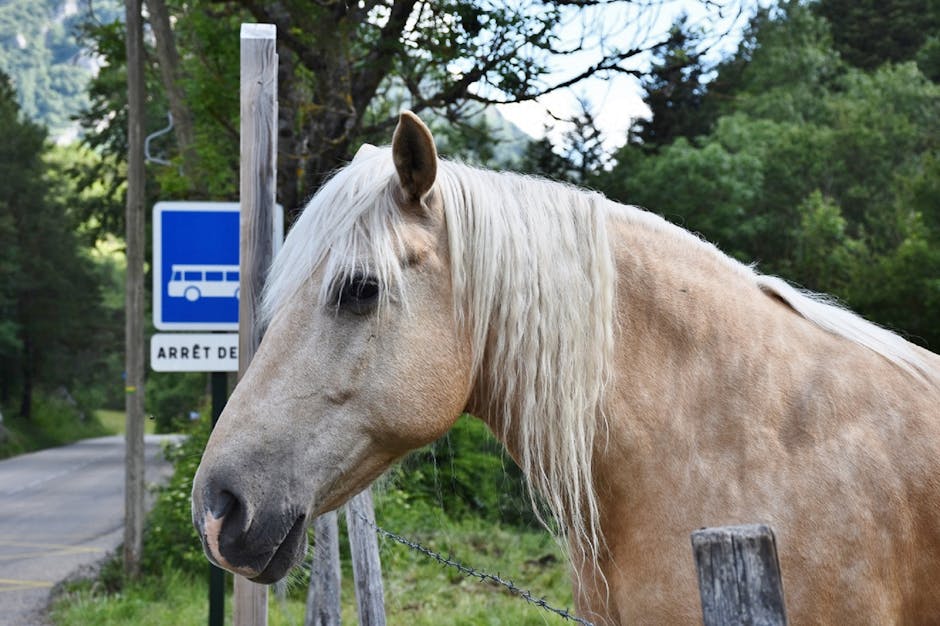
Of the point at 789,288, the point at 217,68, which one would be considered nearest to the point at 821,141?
the point at 217,68

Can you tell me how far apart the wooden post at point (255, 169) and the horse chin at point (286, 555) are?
43.5 inches

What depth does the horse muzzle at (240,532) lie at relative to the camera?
2115 mm

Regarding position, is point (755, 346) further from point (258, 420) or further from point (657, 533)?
point (258, 420)

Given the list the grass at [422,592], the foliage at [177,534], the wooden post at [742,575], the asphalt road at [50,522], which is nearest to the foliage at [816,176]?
the grass at [422,592]

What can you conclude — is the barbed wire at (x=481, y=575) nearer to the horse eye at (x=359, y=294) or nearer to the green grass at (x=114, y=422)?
the horse eye at (x=359, y=294)

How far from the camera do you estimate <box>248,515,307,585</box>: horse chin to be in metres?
2.19

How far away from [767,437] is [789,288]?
57 centimetres

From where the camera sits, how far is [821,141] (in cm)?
2686

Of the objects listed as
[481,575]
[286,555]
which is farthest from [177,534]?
[286,555]

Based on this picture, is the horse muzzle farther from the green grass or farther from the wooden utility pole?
the green grass

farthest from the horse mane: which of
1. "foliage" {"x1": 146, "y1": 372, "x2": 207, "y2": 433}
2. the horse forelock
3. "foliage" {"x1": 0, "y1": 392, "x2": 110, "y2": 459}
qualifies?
"foliage" {"x1": 146, "y1": 372, "x2": 207, "y2": 433}

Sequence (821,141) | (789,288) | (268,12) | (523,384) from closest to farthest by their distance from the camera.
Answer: (523,384)
(789,288)
(268,12)
(821,141)

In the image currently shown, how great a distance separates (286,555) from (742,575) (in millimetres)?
1109

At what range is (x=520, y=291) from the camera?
2371 millimetres
